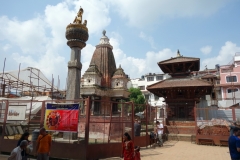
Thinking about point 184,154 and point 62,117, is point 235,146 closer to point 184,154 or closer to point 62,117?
point 184,154

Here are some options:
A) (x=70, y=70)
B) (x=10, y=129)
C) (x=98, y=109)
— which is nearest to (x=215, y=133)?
(x=70, y=70)

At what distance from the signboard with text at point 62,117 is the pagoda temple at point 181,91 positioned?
11.2 m

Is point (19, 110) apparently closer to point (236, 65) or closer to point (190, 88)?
point (190, 88)

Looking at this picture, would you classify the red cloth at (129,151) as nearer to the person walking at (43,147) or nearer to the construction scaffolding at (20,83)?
the person walking at (43,147)

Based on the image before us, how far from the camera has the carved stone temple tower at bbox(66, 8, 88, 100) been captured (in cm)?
1372

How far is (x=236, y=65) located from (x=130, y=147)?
4117 cm

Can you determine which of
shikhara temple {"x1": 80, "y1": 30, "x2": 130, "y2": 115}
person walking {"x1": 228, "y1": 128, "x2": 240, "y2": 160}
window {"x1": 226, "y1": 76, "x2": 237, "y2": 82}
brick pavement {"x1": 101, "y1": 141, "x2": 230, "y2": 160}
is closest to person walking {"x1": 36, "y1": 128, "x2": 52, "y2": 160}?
brick pavement {"x1": 101, "y1": 141, "x2": 230, "y2": 160}

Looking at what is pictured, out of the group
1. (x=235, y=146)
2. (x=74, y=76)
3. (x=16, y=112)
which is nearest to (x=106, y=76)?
(x=74, y=76)

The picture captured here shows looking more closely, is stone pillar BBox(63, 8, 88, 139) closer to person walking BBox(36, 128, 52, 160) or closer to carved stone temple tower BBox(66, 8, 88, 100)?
carved stone temple tower BBox(66, 8, 88, 100)

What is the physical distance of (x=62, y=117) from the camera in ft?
26.8

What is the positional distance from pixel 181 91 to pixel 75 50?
11196mm

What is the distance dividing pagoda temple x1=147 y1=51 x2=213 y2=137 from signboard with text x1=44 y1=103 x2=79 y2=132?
1115 centimetres

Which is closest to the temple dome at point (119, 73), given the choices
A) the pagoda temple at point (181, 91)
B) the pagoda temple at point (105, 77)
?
the pagoda temple at point (105, 77)

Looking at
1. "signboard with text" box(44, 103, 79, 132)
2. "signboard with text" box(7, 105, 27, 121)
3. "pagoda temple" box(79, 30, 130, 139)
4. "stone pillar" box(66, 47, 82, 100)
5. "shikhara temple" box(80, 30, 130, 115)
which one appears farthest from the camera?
"shikhara temple" box(80, 30, 130, 115)
